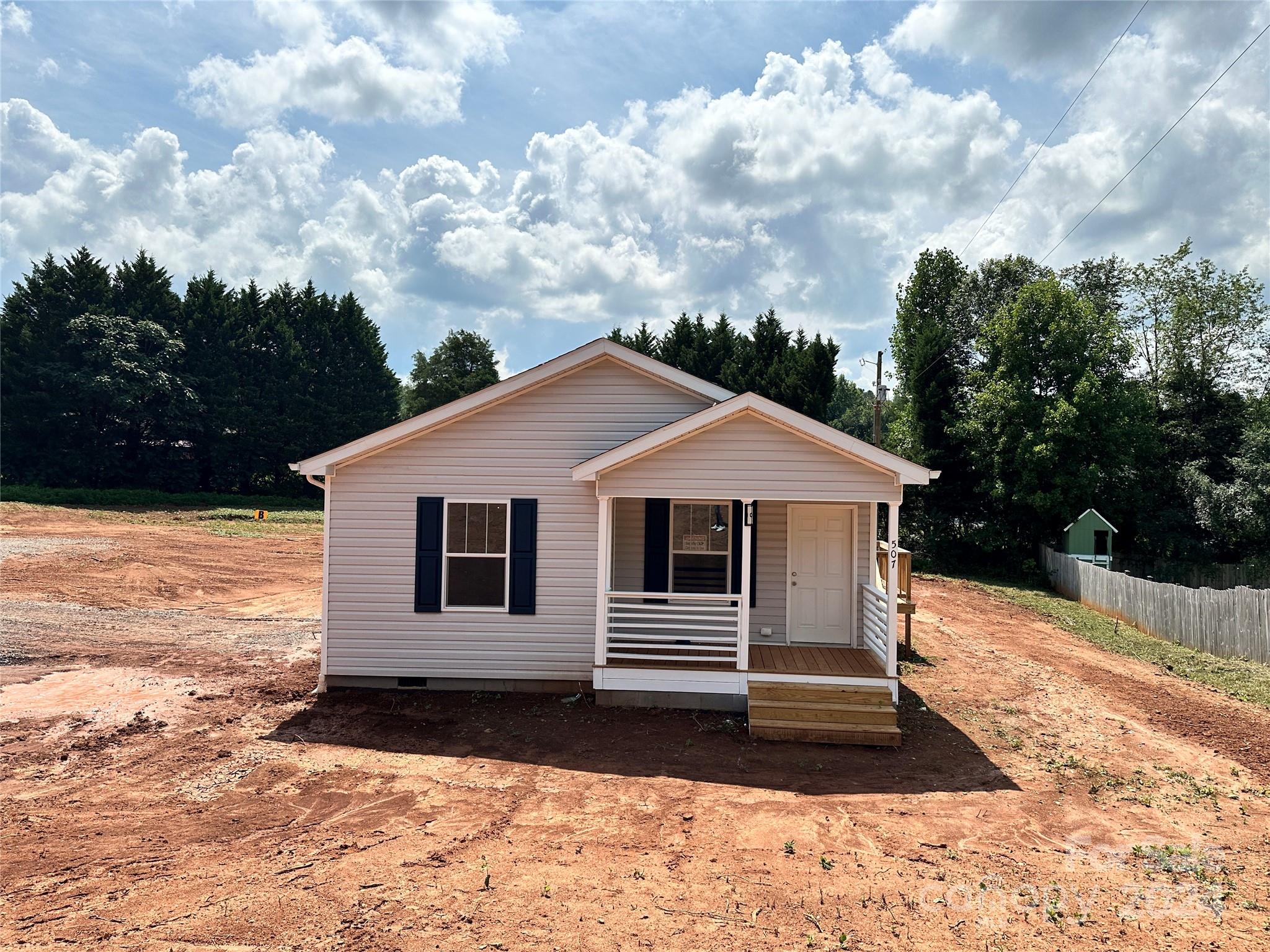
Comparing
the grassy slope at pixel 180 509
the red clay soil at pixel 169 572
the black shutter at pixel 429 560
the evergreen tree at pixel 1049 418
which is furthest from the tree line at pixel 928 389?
the black shutter at pixel 429 560

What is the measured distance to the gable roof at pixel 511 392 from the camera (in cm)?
960

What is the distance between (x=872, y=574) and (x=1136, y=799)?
13.9ft

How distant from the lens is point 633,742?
8.13 meters

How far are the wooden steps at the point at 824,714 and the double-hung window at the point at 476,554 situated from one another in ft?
12.4

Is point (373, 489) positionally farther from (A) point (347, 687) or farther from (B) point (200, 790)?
(B) point (200, 790)

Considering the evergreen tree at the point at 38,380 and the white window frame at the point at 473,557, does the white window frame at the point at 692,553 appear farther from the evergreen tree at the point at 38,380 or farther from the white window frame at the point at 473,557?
the evergreen tree at the point at 38,380

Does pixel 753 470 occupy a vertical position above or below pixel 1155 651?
above

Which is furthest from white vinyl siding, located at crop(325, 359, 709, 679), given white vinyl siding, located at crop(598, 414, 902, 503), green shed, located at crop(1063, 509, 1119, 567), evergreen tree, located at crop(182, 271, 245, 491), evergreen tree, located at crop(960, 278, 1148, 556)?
evergreen tree, located at crop(182, 271, 245, 491)

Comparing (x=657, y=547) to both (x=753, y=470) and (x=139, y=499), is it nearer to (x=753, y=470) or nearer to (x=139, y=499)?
(x=753, y=470)

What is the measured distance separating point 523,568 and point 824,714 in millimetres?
4298

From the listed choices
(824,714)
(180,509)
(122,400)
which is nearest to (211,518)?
(180,509)

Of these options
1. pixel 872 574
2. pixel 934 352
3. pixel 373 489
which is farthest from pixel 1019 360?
pixel 373 489

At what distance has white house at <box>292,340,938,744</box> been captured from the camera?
8906mm

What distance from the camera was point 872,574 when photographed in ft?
34.2
